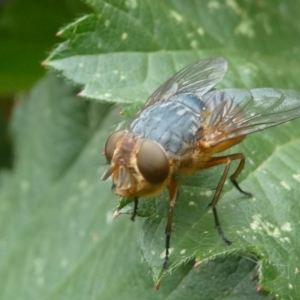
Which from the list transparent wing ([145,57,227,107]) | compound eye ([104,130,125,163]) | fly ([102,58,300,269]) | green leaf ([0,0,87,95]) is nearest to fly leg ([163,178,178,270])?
fly ([102,58,300,269])

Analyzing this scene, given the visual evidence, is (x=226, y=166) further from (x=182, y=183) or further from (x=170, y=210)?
(x=170, y=210)

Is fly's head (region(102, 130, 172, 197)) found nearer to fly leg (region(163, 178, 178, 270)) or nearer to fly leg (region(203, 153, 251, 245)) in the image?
fly leg (region(163, 178, 178, 270))

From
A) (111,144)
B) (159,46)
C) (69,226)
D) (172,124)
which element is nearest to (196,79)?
(159,46)

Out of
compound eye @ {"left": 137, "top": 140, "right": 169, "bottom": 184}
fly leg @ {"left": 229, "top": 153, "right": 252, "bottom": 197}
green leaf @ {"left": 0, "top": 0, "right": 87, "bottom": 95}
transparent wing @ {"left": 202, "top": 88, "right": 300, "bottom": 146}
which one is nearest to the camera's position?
compound eye @ {"left": 137, "top": 140, "right": 169, "bottom": 184}

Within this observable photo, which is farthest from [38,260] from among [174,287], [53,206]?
[174,287]

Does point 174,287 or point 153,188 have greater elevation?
point 153,188

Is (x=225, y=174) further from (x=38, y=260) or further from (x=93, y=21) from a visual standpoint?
(x=38, y=260)
